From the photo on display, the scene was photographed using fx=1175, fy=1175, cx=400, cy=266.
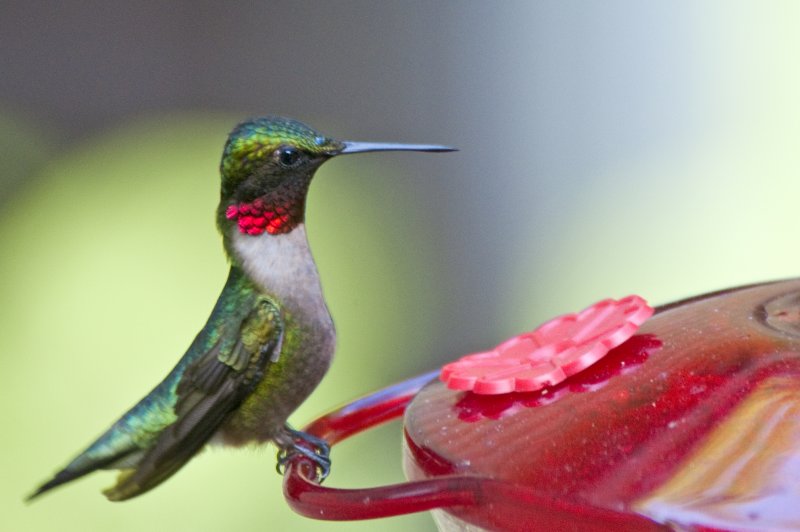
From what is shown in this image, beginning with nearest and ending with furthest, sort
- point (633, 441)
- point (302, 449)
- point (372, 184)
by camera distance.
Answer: point (633, 441) < point (302, 449) < point (372, 184)

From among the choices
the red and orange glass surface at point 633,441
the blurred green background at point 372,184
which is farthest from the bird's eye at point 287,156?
the blurred green background at point 372,184

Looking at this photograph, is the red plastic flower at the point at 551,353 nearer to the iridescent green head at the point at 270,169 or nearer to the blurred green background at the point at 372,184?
the iridescent green head at the point at 270,169

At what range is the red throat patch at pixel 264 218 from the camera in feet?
3.46

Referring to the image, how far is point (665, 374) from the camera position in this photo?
1.11m

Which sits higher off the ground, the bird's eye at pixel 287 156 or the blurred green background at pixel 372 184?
the bird's eye at pixel 287 156

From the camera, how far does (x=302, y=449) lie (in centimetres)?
122

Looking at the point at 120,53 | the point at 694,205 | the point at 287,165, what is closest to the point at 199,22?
the point at 120,53

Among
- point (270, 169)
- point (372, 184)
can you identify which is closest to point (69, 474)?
point (270, 169)

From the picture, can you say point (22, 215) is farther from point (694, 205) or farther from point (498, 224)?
point (694, 205)

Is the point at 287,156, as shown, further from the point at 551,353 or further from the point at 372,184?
the point at 372,184

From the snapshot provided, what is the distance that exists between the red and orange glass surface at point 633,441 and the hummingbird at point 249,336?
0.30 ft

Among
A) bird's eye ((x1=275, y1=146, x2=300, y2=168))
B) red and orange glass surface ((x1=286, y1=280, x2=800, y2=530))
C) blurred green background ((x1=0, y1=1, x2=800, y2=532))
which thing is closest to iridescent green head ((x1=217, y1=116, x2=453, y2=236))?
bird's eye ((x1=275, y1=146, x2=300, y2=168))

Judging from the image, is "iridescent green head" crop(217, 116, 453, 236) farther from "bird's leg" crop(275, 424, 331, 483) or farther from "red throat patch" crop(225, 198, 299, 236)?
"bird's leg" crop(275, 424, 331, 483)

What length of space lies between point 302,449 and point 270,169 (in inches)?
12.9
